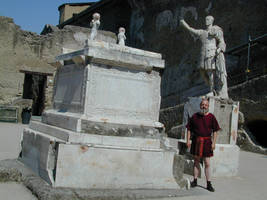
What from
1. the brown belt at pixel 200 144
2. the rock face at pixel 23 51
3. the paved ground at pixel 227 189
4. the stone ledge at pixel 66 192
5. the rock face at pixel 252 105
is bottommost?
the paved ground at pixel 227 189

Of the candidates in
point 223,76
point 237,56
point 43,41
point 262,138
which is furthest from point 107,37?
point 223,76

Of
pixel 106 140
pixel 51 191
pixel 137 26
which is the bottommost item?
pixel 51 191

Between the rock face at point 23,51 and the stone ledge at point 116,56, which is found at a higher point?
the rock face at point 23,51

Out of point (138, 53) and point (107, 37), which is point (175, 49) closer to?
point (107, 37)

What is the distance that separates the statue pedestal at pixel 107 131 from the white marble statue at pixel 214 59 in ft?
5.85

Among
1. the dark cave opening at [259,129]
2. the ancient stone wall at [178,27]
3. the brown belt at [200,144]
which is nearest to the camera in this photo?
the brown belt at [200,144]

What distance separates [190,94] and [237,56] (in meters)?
3.00

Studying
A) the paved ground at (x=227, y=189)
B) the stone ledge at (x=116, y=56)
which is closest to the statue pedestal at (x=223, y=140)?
the paved ground at (x=227, y=189)

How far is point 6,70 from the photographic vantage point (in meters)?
14.6

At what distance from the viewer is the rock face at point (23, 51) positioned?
14.6 meters

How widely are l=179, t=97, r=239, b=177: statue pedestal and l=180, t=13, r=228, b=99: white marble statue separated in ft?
0.93

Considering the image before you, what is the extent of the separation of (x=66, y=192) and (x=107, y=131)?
2.82ft

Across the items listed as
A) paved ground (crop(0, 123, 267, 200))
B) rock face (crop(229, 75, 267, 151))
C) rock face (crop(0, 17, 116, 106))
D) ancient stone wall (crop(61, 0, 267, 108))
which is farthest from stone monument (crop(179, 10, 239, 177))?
rock face (crop(0, 17, 116, 106))

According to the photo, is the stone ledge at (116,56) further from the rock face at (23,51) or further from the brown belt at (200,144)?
the rock face at (23,51)
